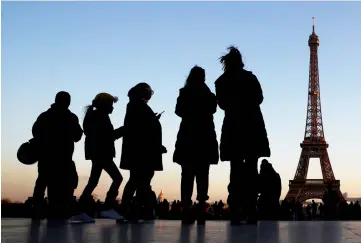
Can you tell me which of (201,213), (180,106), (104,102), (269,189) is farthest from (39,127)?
(269,189)

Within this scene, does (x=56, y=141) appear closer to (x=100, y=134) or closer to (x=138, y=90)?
(x=100, y=134)

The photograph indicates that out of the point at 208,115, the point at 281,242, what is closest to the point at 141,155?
the point at 208,115

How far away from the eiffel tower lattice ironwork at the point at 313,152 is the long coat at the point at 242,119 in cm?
5044

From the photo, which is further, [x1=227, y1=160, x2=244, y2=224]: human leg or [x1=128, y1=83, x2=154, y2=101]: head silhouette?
[x1=128, y1=83, x2=154, y2=101]: head silhouette

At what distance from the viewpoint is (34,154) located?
765 cm

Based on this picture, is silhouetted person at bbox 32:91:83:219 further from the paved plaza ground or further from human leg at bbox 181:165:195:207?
the paved plaza ground

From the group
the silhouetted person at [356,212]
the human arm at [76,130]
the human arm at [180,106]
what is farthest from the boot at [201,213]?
the silhouetted person at [356,212]

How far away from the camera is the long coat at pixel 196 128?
21.6 feet

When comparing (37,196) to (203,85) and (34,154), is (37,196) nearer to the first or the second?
(34,154)

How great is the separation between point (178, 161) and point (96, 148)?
107 centimetres

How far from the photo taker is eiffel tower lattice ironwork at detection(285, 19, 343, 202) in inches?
2346

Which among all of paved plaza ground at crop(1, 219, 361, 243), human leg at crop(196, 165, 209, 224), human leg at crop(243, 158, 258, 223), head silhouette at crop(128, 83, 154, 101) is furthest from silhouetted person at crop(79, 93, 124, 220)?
→ paved plaza ground at crop(1, 219, 361, 243)

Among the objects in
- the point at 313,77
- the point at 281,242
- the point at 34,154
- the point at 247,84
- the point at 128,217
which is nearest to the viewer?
the point at 281,242

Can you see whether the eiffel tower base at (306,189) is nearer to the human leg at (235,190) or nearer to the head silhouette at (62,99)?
the head silhouette at (62,99)
